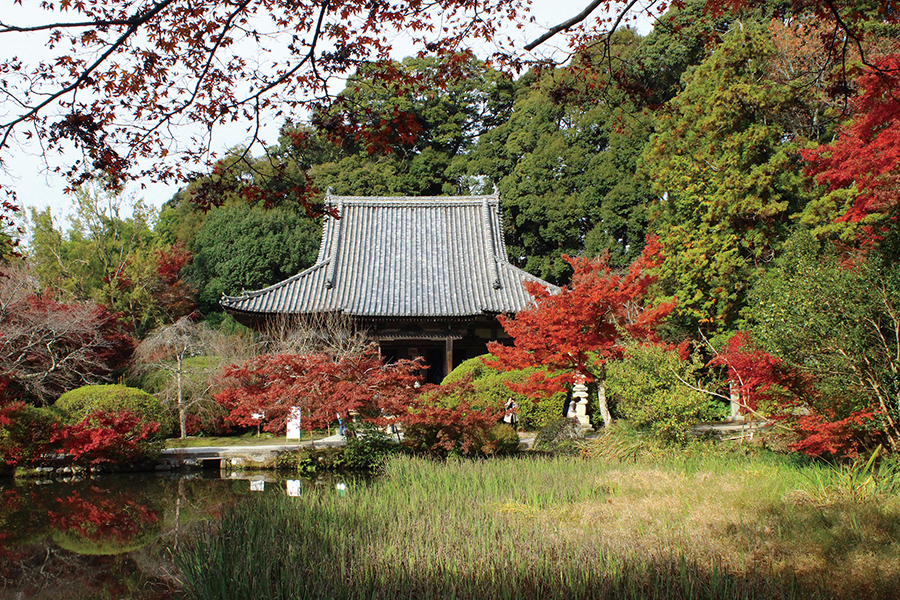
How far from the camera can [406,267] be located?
17875 mm

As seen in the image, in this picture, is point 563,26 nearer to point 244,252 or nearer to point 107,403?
point 107,403

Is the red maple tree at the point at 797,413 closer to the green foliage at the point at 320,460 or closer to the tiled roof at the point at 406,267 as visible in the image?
the green foliage at the point at 320,460

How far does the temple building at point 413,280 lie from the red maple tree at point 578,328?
5.68m

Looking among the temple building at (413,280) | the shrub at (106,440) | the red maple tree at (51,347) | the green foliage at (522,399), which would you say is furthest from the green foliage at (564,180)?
the shrub at (106,440)

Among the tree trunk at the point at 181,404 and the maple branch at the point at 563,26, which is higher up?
the maple branch at the point at 563,26

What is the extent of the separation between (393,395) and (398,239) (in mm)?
10513

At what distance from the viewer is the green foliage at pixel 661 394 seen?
25.8ft

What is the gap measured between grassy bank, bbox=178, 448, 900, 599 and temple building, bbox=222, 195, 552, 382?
9.59 m

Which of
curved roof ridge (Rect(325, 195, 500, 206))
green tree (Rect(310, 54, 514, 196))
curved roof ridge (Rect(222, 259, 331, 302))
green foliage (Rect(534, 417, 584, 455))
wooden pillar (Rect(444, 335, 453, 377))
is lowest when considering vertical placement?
green foliage (Rect(534, 417, 584, 455))

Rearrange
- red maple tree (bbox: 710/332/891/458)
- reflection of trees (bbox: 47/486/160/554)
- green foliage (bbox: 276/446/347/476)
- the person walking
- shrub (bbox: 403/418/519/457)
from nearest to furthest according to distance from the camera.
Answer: red maple tree (bbox: 710/332/891/458) → reflection of trees (bbox: 47/486/160/554) → shrub (bbox: 403/418/519/457) → green foliage (bbox: 276/446/347/476) → the person walking

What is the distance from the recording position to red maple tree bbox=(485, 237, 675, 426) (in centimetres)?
944

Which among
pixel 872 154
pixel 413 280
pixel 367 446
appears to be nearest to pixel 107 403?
pixel 367 446

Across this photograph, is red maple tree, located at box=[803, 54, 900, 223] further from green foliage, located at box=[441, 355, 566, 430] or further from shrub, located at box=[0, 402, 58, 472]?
shrub, located at box=[0, 402, 58, 472]

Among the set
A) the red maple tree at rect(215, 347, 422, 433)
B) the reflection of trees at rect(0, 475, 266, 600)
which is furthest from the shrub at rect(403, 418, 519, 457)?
the reflection of trees at rect(0, 475, 266, 600)
